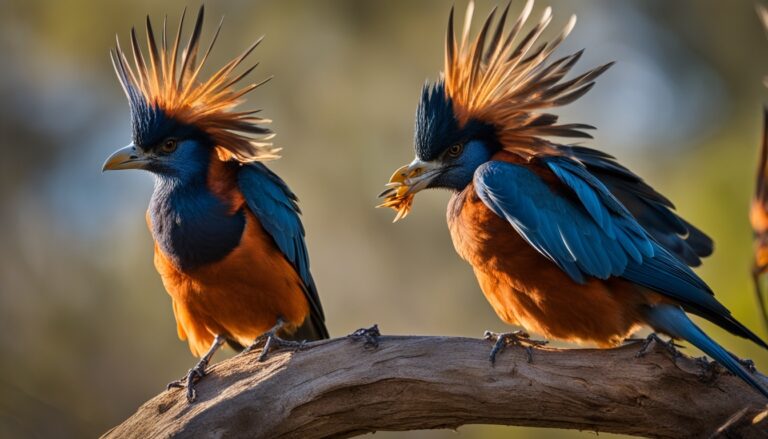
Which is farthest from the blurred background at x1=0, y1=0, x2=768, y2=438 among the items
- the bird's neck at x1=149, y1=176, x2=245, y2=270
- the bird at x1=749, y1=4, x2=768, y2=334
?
the bird at x1=749, y1=4, x2=768, y2=334

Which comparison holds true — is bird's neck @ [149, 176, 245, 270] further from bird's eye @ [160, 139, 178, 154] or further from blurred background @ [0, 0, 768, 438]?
blurred background @ [0, 0, 768, 438]

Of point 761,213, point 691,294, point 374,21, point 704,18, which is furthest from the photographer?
A: point 704,18

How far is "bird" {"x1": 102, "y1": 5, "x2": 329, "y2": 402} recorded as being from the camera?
6.27m

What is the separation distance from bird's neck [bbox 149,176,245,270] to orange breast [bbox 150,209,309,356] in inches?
2.4

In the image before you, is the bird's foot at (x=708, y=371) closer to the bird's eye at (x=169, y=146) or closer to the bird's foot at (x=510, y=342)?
the bird's foot at (x=510, y=342)

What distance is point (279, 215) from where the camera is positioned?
653cm

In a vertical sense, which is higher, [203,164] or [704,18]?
[704,18]

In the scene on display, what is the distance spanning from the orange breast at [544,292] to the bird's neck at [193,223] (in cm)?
151

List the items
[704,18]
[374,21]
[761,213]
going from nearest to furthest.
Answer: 1. [761,213]
2. [374,21]
3. [704,18]

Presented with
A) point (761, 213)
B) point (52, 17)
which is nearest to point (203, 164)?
point (761, 213)

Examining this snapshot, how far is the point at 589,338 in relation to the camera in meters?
5.70

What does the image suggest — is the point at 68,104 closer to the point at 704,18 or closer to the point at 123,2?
the point at 123,2

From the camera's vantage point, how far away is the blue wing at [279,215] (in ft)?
21.2

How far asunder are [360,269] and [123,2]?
5022 mm
